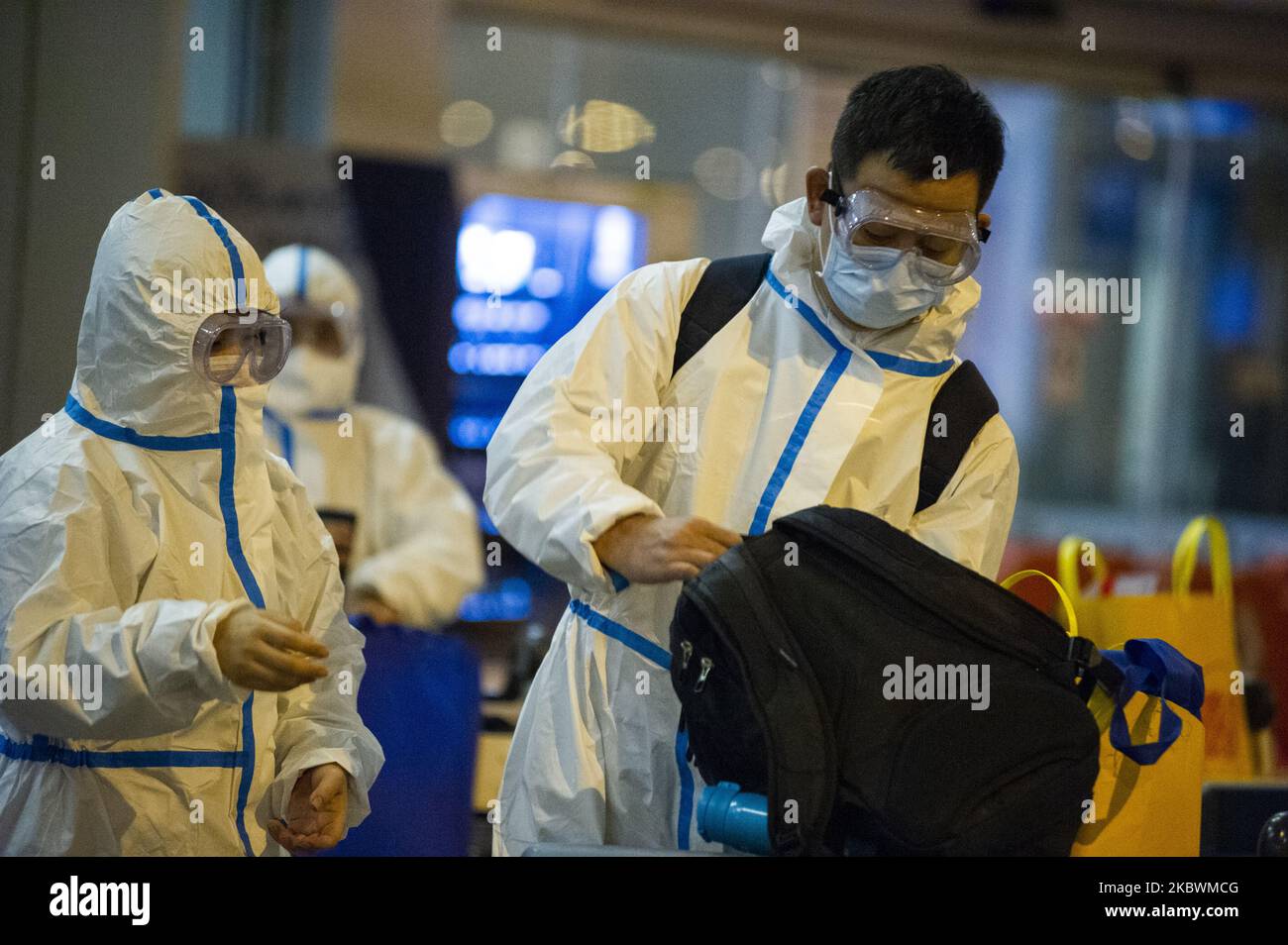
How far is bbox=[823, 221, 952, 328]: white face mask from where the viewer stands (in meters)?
1.72

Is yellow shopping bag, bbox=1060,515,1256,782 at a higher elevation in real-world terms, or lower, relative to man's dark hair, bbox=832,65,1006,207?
lower

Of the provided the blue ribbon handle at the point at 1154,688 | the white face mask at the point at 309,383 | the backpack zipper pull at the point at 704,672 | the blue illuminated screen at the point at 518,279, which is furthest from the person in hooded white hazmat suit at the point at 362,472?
the blue ribbon handle at the point at 1154,688

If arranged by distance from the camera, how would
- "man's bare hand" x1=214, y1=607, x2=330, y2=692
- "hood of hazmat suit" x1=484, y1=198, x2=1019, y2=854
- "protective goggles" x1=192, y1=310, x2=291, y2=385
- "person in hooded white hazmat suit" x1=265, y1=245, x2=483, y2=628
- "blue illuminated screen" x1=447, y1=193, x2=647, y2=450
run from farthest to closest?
"blue illuminated screen" x1=447, y1=193, x2=647, y2=450, "person in hooded white hazmat suit" x1=265, y1=245, x2=483, y2=628, "hood of hazmat suit" x1=484, y1=198, x2=1019, y2=854, "protective goggles" x1=192, y1=310, x2=291, y2=385, "man's bare hand" x1=214, y1=607, x2=330, y2=692

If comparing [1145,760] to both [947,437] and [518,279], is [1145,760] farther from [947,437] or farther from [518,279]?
[518,279]

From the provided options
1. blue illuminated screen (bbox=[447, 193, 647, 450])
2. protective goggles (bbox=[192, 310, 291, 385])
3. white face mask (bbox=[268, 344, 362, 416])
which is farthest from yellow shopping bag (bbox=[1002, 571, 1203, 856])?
blue illuminated screen (bbox=[447, 193, 647, 450])

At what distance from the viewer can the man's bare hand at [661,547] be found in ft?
4.94

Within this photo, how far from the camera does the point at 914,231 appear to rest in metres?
1.68

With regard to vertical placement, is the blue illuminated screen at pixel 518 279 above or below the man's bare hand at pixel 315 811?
above

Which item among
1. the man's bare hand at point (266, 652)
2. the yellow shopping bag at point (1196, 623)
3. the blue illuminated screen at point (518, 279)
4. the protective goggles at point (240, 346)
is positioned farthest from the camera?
the blue illuminated screen at point (518, 279)

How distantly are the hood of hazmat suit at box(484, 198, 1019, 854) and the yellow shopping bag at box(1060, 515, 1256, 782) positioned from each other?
0.87 metres

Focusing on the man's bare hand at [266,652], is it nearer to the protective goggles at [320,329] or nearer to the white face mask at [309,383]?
the white face mask at [309,383]

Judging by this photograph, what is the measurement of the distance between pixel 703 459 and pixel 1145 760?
632 millimetres

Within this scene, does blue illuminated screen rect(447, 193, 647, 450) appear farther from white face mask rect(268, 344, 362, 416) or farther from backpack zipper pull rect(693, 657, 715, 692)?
backpack zipper pull rect(693, 657, 715, 692)

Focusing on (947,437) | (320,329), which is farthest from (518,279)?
(947,437)
